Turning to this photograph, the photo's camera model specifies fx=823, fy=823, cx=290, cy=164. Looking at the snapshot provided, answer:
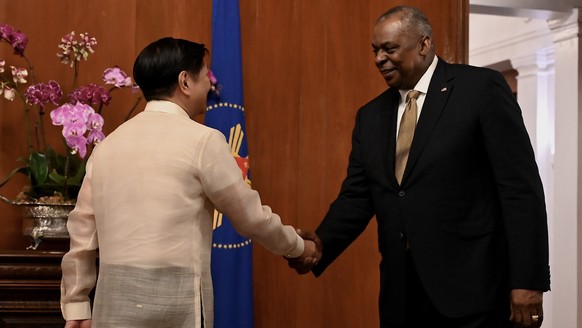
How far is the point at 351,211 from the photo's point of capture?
129 inches

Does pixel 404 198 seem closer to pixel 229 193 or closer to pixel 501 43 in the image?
pixel 229 193

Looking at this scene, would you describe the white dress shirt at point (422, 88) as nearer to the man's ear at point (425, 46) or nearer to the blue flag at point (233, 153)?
the man's ear at point (425, 46)

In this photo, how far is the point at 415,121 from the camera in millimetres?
2951

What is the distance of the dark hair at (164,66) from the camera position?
8.22 ft

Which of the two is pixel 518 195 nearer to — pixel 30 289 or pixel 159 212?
→ pixel 159 212

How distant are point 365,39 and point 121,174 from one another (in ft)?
8.25

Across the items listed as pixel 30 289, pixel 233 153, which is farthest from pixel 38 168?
pixel 233 153

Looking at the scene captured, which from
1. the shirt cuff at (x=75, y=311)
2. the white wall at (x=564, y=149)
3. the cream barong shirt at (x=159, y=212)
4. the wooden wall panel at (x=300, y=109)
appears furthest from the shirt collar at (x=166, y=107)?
the white wall at (x=564, y=149)

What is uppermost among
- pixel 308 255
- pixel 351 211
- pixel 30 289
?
pixel 351 211

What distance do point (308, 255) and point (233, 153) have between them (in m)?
0.89

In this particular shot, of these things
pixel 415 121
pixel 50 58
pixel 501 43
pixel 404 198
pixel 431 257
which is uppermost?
pixel 501 43

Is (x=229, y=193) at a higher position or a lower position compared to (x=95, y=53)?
lower

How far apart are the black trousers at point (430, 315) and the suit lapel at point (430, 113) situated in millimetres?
344

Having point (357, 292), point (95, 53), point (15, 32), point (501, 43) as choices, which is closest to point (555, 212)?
point (501, 43)
